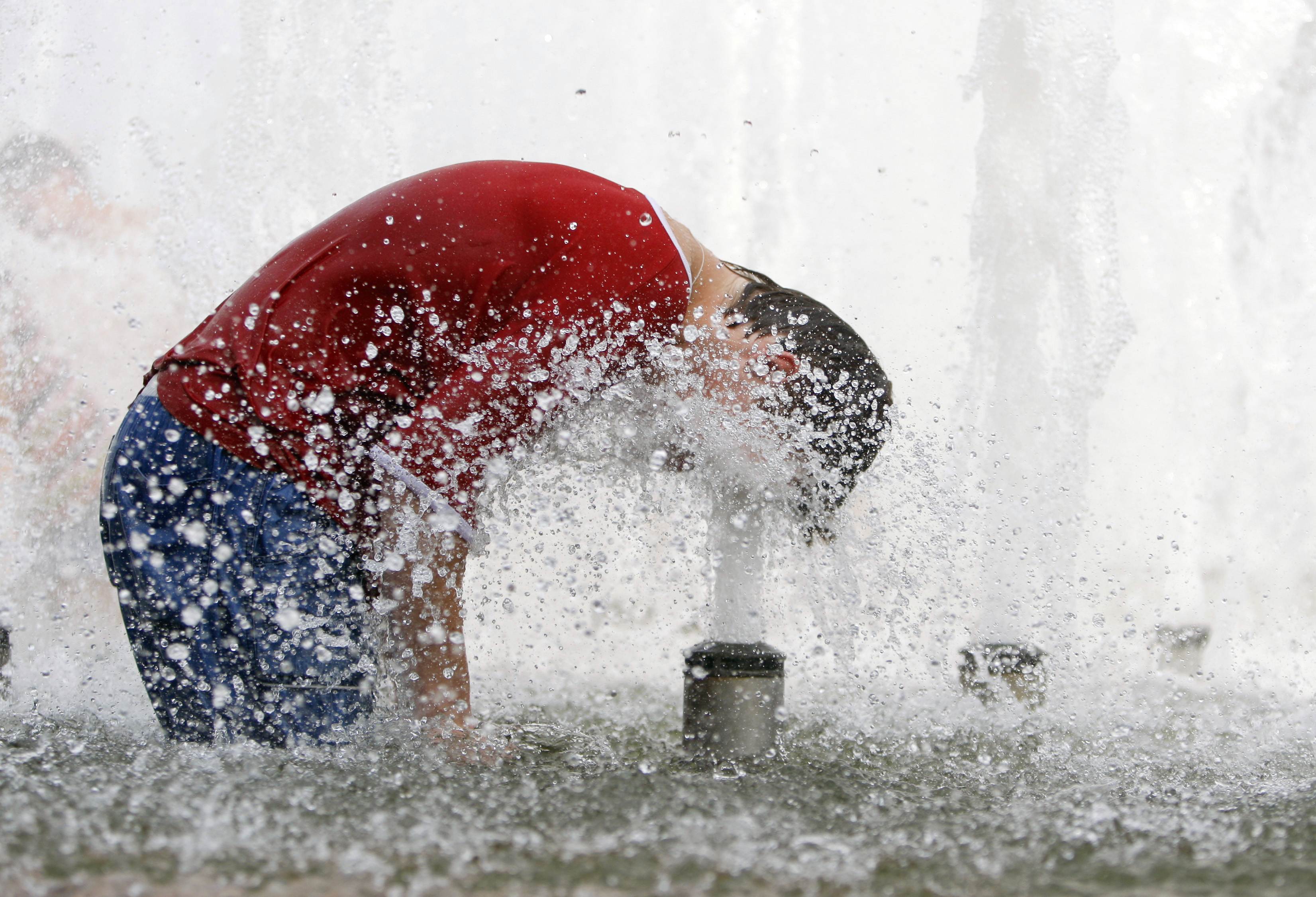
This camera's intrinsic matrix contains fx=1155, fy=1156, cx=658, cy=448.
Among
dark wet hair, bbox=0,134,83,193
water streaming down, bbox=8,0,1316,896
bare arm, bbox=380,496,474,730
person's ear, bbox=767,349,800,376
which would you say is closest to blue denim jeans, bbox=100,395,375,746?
bare arm, bbox=380,496,474,730

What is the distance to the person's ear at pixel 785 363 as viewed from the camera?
67.4 inches

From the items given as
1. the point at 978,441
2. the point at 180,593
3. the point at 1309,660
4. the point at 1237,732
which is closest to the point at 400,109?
the point at 978,441

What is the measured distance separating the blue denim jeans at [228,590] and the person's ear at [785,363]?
2.22 feet

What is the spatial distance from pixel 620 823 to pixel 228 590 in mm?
711

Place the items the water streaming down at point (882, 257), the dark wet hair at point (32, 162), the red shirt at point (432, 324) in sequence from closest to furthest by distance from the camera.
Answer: the red shirt at point (432, 324) < the water streaming down at point (882, 257) < the dark wet hair at point (32, 162)

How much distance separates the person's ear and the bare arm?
1.72 feet

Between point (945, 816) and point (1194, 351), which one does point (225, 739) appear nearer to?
point (945, 816)

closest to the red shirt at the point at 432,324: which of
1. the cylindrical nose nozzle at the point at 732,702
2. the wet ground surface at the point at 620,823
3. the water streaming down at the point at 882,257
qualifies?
the wet ground surface at the point at 620,823

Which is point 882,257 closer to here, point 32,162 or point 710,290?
point 710,290

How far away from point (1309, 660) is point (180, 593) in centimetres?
485

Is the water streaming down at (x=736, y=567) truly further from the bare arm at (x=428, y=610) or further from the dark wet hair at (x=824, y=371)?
the bare arm at (x=428, y=610)

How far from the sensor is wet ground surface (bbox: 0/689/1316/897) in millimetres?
1202

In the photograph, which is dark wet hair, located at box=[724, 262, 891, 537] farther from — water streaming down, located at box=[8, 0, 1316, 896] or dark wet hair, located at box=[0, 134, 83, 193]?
dark wet hair, located at box=[0, 134, 83, 193]

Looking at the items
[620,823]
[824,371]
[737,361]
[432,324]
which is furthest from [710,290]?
[620,823]
